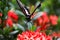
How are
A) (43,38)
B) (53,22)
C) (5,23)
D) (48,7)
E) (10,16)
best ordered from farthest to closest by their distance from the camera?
(48,7)
(53,22)
(10,16)
(5,23)
(43,38)

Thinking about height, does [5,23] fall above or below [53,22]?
above

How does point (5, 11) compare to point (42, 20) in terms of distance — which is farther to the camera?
point (42, 20)

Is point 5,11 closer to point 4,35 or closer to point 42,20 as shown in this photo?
point 4,35

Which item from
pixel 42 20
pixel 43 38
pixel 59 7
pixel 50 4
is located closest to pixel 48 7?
pixel 50 4

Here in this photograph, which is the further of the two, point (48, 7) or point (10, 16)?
point (48, 7)

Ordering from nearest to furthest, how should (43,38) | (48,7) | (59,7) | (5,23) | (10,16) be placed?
(43,38) → (5,23) → (10,16) → (48,7) → (59,7)

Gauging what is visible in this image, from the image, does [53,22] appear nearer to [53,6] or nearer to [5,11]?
[53,6]

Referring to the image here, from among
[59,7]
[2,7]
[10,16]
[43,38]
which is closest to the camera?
[43,38]

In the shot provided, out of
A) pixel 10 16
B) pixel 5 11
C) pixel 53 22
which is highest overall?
pixel 5 11

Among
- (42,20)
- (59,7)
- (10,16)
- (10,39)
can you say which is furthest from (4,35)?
(59,7)
